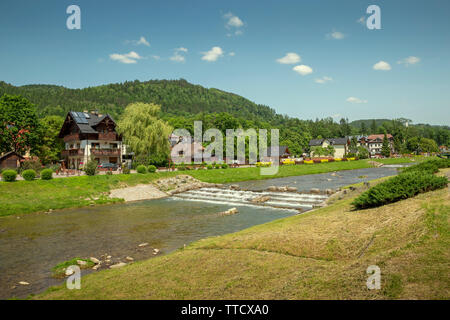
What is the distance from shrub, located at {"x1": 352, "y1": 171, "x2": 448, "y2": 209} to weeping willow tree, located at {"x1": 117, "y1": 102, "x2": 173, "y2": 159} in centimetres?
4247

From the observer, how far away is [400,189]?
15180mm

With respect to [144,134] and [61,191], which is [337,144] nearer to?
[144,134]

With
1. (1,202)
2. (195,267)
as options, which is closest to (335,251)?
(195,267)

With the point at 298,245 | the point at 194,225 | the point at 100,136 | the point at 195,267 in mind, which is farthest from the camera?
the point at 100,136

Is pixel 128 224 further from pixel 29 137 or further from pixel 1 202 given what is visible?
pixel 29 137

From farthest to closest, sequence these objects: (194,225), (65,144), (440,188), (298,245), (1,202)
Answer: (65,144) → (1,202) → (194,225) → (440,188) → (298,245)

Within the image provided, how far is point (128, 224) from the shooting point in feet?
74.6

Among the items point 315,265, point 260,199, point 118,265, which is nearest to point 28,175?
point 260,199

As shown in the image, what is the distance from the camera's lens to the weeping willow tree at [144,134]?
53.2m

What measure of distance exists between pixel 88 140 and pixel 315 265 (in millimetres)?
54435

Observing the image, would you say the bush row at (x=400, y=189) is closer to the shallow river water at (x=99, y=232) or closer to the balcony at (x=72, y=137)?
the shallow river water at (x=99, y=232)

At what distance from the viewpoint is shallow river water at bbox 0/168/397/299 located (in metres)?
13.7

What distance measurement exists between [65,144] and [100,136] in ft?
37.9
